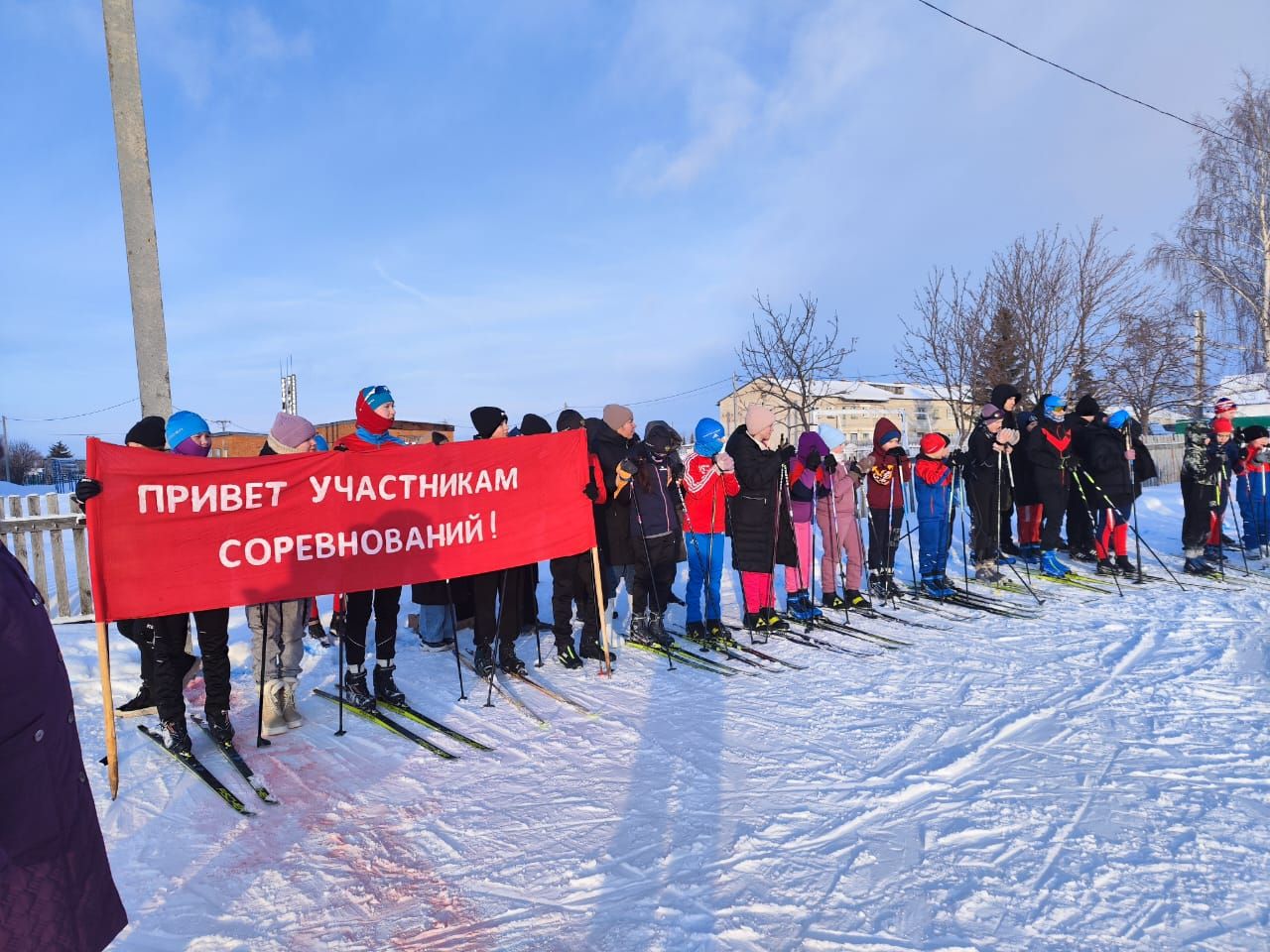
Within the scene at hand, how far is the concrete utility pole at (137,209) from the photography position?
5.64 meters

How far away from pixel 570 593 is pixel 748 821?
131 inches

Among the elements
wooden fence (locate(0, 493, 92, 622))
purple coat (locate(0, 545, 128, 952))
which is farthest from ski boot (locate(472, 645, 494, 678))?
wooden fence (locate(0, 493, 92, 622))

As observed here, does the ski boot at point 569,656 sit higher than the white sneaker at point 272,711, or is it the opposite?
the white sneaker at point 272,711

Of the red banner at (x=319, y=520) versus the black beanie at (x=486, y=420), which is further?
the black beanie at (x=486, y=420)

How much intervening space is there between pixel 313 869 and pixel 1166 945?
3.33 metres

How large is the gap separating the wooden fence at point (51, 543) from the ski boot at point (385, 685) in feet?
16.0

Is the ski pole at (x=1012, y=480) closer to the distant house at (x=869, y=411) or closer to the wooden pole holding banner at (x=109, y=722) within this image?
the wooden pole holding banner at (x=109, y=722)

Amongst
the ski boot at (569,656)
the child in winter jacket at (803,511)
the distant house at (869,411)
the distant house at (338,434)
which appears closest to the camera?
the ski boot at (569,656)

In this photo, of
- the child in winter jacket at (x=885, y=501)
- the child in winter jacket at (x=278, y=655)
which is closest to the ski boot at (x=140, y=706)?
the child in winter jacket at (x=278, y=655)

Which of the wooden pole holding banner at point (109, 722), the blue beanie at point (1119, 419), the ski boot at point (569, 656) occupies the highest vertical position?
the blue beanie at point (1119, 419)

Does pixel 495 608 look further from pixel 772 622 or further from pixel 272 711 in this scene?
pixel 772 622

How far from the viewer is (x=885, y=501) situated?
8.70m

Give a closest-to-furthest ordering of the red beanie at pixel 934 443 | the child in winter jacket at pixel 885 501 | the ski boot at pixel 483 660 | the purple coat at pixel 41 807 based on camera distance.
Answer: the purple coat at pixel 41 807
the ski boot at pixel 483 660
the red beanie at pixel 934 443
the child in winter jacket at pixel 885 501

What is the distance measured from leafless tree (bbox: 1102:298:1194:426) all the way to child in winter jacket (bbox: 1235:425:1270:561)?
8159mm
